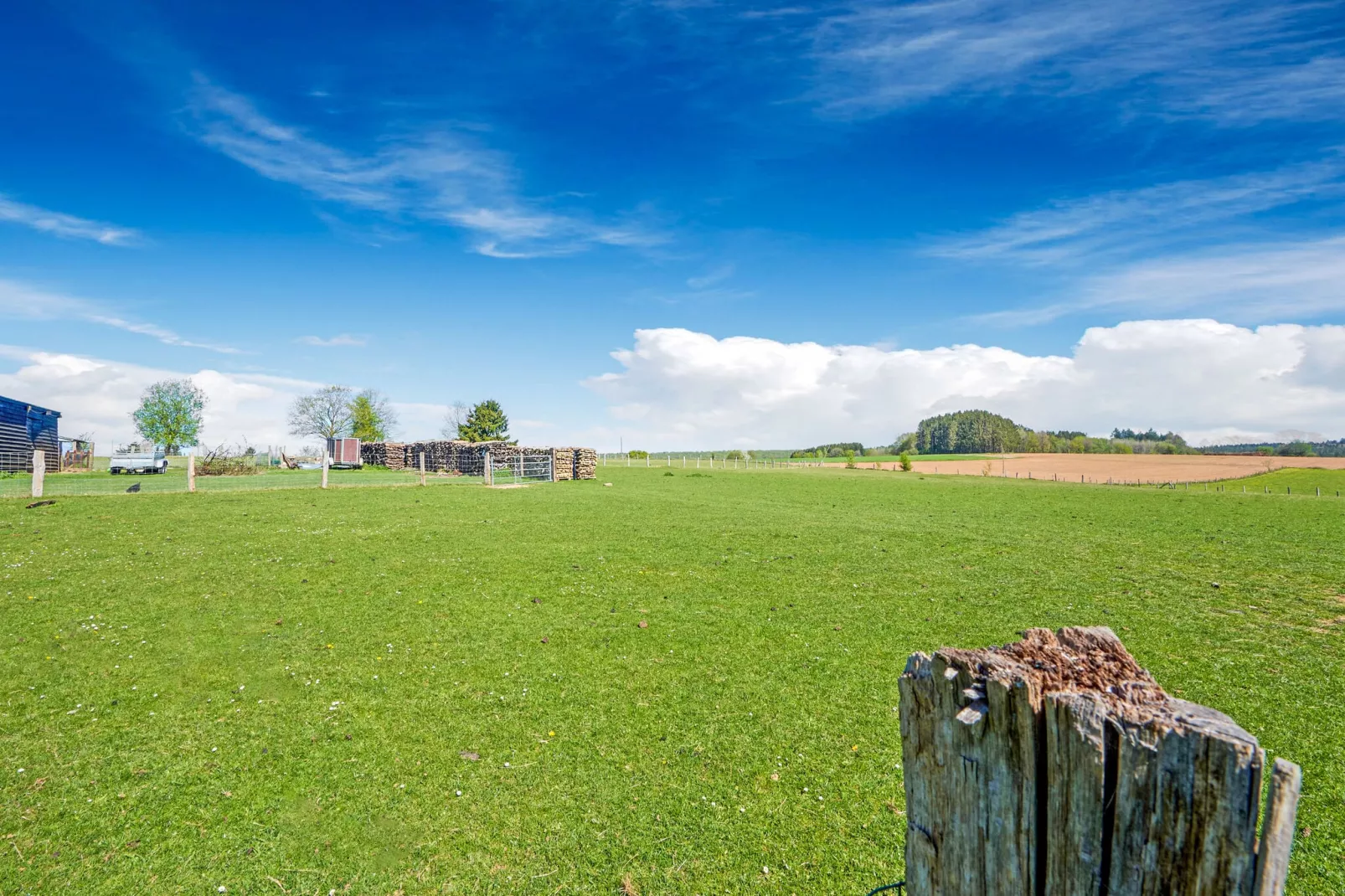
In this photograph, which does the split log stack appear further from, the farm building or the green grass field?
the farm building

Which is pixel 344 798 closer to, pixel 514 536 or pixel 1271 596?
pixel 514 536

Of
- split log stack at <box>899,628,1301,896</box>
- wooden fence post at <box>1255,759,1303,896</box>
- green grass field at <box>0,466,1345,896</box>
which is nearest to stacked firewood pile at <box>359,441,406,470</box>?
green grass field at <box>0,466,1345,896</box>

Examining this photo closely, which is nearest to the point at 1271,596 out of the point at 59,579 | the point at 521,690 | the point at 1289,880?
the point at 1289,880

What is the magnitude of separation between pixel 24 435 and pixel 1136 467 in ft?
286

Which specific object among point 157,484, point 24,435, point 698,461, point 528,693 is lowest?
point 528,693

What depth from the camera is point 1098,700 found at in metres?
1.51

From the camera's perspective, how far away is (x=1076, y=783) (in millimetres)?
1521

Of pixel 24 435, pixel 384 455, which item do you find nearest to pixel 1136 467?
pixel 384 455

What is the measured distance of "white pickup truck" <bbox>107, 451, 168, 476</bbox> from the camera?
35688 millimetres

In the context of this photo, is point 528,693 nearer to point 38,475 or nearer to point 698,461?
point 38,475

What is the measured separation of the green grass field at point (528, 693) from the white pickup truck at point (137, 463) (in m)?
27.2

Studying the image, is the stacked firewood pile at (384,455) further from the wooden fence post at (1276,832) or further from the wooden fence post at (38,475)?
the wooden fence post at (1276,832)

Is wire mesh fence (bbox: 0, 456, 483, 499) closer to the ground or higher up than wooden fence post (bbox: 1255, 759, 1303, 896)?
closer to the ground

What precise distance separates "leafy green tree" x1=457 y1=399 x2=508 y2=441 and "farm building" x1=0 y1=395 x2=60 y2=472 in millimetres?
44805
